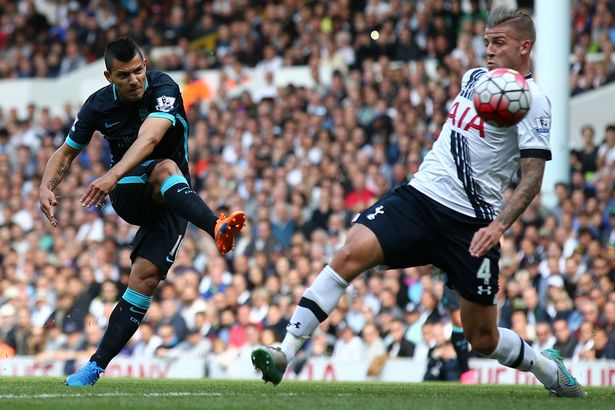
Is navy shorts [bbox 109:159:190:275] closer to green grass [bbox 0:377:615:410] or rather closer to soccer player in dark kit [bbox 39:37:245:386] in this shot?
soccer player in dark kit [bbox 39:37:245:386]

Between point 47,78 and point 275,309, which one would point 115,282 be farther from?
point 47,78

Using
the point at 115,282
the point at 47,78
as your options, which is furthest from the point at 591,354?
the point at 47,78

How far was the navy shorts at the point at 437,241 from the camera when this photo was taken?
7297 mm

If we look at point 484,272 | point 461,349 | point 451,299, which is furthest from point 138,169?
point 461,349

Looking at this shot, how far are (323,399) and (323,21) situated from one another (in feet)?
47.6

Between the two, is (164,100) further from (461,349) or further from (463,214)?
(461,349)

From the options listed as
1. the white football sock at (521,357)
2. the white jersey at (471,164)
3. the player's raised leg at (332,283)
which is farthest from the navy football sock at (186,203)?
the white football sock at (521,357)

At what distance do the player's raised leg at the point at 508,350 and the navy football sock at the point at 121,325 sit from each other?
237 centimetres

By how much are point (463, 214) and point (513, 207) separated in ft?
1.65

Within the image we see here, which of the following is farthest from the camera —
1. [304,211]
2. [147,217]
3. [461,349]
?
[304,211]

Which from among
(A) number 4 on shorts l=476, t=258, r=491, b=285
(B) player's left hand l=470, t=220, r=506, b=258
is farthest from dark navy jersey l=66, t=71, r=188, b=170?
(B) player's left hand l=470, t=220, r=506, b=258

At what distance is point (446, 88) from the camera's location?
17.7 m

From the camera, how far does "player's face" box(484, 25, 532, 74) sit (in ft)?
24.3

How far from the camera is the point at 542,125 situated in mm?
7129
